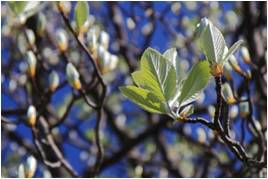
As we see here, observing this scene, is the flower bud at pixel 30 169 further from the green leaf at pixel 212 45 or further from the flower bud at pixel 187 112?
the green leaf at pixel 212 45

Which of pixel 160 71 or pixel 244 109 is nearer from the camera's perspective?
pixel 160 71

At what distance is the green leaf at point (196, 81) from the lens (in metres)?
0.97

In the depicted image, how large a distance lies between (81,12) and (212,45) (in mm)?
542

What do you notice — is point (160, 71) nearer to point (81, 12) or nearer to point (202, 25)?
point (202, 25)

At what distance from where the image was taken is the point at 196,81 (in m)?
0.97

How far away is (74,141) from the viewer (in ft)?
10.5

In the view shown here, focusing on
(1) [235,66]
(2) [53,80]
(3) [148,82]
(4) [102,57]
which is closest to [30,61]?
(2) [53,80]

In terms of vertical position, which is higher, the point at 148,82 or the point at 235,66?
the point at 148,82

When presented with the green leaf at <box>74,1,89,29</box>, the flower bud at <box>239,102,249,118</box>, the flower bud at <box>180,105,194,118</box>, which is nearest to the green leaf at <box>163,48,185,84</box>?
the flower bud at <box>180,105,194,118</box>

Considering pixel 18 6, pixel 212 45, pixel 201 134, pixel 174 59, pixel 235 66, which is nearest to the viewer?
pixel 212 45

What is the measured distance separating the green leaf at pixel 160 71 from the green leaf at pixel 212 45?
0.06 metres

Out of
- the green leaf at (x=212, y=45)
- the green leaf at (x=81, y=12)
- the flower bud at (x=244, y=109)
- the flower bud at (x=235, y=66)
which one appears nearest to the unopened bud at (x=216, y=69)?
the green leaf at (x=212, y=45)

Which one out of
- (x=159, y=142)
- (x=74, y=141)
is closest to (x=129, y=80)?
(x=159, y=142)

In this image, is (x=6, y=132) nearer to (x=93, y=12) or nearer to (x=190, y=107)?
(x=93, y=12)
